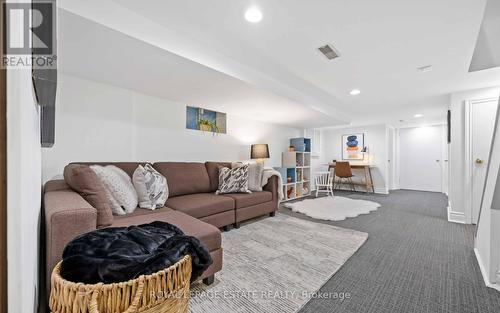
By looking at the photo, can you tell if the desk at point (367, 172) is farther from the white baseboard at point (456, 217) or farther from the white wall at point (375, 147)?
the white baseboard at point (456, 217)

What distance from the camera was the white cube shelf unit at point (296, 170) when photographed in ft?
16.2

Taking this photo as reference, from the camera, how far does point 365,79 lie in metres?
2.91

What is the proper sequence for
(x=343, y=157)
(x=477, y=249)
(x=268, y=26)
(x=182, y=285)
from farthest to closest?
1. (x=343, y=157)
2. (x=477, y=249)
3. (x=268, y=26)
4. (x=182, y=285)

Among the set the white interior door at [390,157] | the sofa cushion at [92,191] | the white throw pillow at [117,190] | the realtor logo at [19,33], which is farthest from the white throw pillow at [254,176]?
the white interior door at [390,157]

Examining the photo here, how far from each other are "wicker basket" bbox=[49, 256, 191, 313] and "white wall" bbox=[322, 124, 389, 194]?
662cm

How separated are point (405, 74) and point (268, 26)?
208 cm

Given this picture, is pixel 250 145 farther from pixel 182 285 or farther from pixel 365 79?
pixel 182 285

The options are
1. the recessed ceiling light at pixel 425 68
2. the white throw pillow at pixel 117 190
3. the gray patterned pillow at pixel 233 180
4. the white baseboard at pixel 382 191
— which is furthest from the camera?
the white baseboard at pixel 382 191

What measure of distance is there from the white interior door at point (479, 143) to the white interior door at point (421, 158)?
11.7 ft

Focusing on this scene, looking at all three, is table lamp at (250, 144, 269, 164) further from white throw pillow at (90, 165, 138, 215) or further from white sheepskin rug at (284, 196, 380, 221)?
white throw pillow at (90, 165, 138, 215)

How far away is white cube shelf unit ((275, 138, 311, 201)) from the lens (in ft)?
16.2

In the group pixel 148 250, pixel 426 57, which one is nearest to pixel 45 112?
pixel 148 250

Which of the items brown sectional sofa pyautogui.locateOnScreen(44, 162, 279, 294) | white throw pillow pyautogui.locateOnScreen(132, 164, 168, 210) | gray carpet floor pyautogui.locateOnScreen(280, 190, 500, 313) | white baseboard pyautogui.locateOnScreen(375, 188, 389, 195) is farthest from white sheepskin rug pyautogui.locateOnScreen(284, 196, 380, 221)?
white throw pillow pyautogui.locateOnScreen(132, 164, 168, 210)

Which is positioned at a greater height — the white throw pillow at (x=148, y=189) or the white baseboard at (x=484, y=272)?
the white throw pillow at (x=148, y=189)
